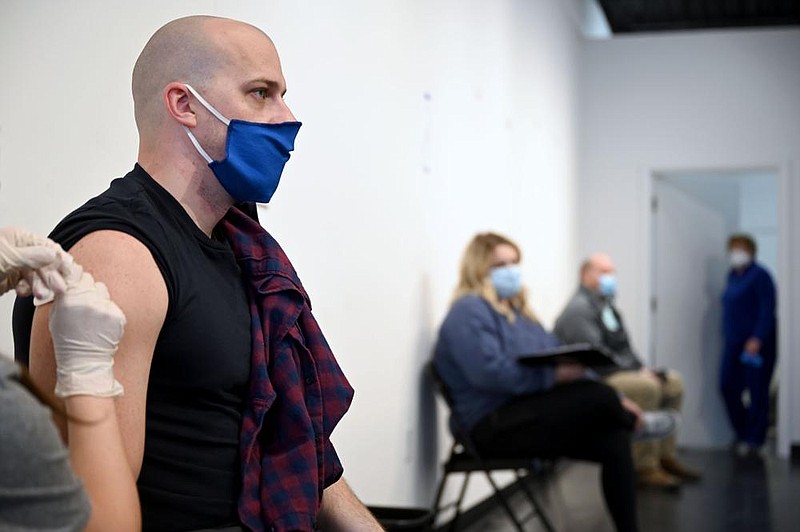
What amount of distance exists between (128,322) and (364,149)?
2.27 m

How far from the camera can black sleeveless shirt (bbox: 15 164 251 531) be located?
1537 millimetres

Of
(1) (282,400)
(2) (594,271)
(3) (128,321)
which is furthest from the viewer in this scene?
(2) (594,271)

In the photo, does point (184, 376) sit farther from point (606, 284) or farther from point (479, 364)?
point (606, 284)

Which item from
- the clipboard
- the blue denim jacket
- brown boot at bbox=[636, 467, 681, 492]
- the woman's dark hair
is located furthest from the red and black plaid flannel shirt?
the woman's dark hair

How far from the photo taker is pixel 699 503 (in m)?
5.97

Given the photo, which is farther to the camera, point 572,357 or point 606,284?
point 606,284

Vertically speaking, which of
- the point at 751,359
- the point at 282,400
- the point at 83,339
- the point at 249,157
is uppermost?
the point at 249,157

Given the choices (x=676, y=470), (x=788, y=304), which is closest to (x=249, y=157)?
(x=676, y=470)

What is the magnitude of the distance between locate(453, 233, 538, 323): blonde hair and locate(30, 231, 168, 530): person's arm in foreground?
326cm

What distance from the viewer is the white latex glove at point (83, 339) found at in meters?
1.29

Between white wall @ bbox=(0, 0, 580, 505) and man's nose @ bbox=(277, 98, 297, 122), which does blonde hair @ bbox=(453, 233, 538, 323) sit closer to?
white wall @ bbox=(0, 0, 580, 505)

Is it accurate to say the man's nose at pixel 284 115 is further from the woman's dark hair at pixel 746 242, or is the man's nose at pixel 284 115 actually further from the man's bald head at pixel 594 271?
the woman's dark hair at pixel 746 242

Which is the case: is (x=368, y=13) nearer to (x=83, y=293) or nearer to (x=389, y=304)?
(x=389, y=304)

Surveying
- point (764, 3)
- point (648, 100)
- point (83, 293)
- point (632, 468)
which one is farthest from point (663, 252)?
point (83, 293)
